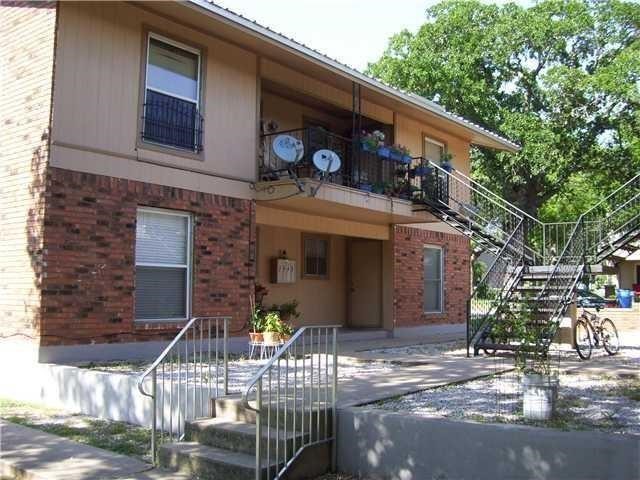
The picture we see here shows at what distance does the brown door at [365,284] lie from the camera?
16469mm

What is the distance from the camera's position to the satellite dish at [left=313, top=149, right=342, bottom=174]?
38.8ft

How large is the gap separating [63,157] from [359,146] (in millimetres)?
6271

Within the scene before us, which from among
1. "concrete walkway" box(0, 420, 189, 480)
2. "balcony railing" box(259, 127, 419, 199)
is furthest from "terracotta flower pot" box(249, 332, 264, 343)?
"concrete walkway" box(0, 420, 189, 480)

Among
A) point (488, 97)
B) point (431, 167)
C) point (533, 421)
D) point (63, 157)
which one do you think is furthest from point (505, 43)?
point (533, 421)

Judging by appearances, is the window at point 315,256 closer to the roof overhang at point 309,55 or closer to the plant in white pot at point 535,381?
the roof overhang at point 309,55

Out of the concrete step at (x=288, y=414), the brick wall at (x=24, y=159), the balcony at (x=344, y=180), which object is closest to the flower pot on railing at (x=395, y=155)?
the balcony at (x=344, y=180)

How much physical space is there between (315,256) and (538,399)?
10631 millimetres

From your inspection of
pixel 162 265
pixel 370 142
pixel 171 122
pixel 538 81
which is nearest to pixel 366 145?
pixel 370 142

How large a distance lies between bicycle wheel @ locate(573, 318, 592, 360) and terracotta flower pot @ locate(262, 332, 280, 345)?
16.7ft

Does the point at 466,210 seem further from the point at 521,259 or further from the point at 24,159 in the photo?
the point at 24,159

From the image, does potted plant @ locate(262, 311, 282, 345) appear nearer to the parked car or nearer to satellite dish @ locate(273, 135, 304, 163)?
satellite dish @ locate(273, 135, 304, 163)

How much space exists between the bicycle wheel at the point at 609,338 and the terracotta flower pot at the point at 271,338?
239 inches

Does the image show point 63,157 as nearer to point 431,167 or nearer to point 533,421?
point 533,421

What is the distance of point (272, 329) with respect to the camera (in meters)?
10.9
